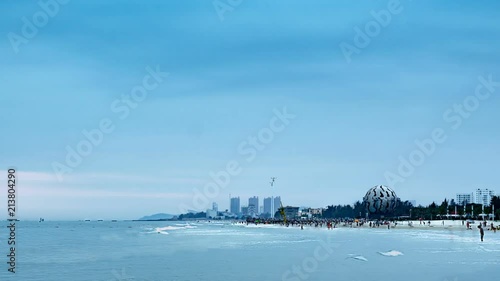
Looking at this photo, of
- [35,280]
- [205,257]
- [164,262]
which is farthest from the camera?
[205,257]

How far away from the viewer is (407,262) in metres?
42.6

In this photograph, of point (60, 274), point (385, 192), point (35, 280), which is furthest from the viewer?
point (385, 192)

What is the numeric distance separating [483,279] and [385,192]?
459ft

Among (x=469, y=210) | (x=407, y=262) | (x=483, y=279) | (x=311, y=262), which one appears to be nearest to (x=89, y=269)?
(x=311, y=262)

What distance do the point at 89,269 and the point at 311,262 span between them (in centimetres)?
1645

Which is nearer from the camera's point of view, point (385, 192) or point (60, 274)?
point (60, 274)

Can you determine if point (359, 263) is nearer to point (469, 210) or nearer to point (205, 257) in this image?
point (205, 257)

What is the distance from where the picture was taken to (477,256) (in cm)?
4691

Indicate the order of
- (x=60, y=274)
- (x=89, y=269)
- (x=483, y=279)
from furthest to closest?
(x=89, y=269) → (x=60, y=274) → (x=483, y=279)

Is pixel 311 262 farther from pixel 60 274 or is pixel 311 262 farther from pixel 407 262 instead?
pixel 60 274

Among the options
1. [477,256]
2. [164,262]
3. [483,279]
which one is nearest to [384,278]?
[483,279]

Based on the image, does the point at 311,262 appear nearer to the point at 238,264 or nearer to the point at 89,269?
A: the point at 238,264

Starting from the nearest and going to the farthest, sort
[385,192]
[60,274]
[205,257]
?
1. [60,274]
2. [205,257]
3. [385,192]

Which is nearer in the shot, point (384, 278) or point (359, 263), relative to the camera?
point (384, 278)
